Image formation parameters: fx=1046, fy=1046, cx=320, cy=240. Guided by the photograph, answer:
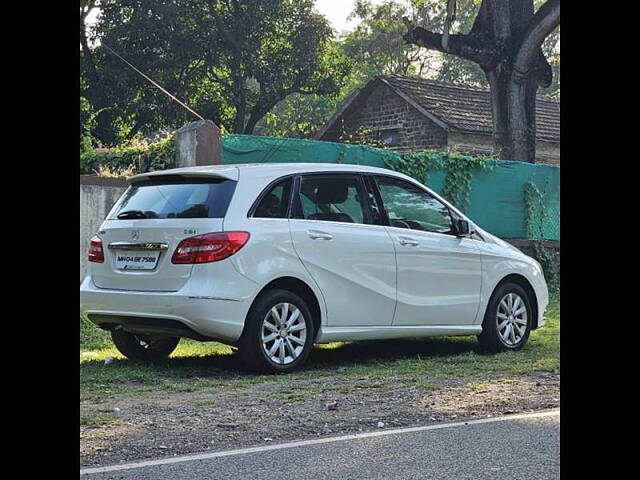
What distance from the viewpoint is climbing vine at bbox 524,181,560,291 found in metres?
18.2

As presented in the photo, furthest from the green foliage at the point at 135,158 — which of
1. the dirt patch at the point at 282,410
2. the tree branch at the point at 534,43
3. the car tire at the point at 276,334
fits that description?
the tree branch at the point at 534,43

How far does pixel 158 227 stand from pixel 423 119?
2230 cm

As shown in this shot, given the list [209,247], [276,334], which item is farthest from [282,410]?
[209,247]

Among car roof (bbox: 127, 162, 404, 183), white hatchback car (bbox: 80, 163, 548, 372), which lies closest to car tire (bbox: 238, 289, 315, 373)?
white hatchback car (bbox: 80, 163, 548, 372)

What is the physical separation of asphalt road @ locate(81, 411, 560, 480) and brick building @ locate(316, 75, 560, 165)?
2303cm

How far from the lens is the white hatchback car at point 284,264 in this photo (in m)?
8.70

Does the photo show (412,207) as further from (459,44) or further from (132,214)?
(459,44)

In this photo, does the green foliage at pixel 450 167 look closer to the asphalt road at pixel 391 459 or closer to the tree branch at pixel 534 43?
the tree branch at pixel 534 43

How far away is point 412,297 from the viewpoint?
1010cm

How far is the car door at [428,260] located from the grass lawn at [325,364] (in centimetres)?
46

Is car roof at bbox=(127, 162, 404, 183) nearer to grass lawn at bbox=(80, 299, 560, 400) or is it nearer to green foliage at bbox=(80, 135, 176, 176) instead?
grass lawn at bbox=(80, 299, 560, 400)

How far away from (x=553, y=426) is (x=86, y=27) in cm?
Answer: 3204
